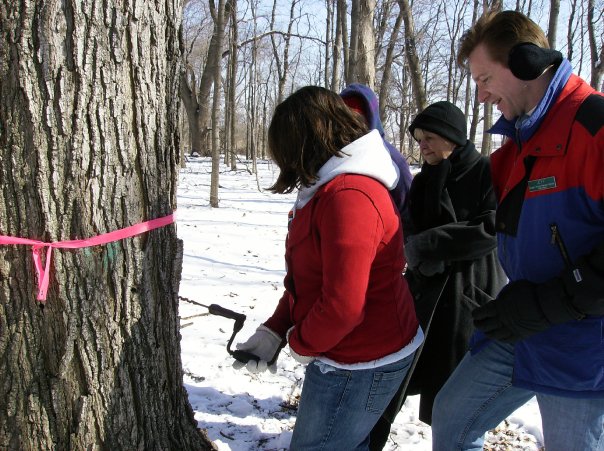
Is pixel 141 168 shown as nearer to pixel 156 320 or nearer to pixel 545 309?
pixel 156 320

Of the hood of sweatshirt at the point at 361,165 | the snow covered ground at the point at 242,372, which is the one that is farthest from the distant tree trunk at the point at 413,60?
the hood of sweatshirt at the point at 361,165

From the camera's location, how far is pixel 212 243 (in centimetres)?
664

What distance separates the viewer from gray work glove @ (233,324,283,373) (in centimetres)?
175

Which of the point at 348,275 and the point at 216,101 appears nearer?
the point at 348,275

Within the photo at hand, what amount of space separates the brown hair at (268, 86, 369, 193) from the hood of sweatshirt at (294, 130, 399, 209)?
0.09 ft

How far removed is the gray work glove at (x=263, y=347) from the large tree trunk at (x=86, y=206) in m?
0.32

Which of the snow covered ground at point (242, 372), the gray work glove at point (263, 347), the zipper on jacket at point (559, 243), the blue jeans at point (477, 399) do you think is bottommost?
the snow covered ground at point (242, 372)

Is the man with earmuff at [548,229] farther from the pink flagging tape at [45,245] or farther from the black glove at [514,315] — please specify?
the pink flagging tape at [45,245]

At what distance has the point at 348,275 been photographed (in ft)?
4.51

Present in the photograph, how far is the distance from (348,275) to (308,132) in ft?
1.63

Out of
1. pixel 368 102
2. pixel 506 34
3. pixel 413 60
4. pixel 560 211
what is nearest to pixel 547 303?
pixel 560 211

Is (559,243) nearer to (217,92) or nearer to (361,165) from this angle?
(361,165)

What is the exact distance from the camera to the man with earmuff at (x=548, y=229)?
1350mm

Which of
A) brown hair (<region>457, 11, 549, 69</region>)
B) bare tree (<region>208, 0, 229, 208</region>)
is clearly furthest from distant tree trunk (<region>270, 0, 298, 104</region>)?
brown hair (<region>457, 11, 549, 69</region>)
